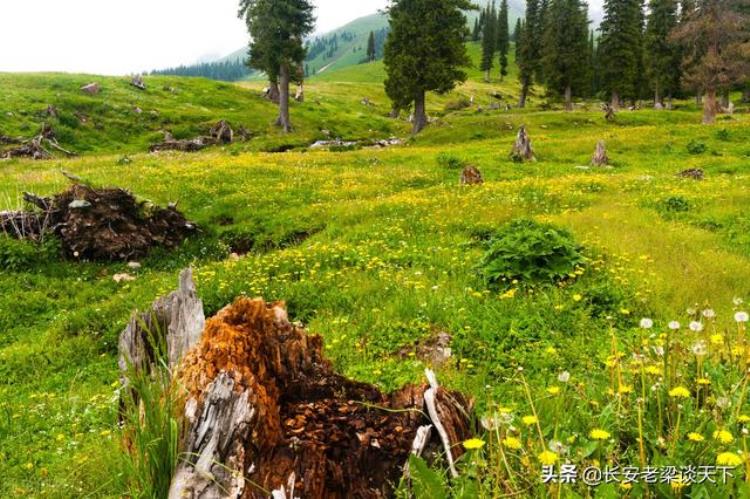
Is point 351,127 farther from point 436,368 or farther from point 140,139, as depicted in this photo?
point 436,368

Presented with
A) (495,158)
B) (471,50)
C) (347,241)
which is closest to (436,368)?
(347,241)

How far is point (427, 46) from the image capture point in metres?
45.0

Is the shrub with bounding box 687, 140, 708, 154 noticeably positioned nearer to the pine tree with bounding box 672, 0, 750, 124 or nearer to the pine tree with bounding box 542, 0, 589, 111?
the pine tree with bounding box 672, 0, 750, 124

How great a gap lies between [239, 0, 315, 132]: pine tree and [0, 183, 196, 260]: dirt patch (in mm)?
37057

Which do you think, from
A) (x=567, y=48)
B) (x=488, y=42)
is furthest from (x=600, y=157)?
(x=488, y=42)

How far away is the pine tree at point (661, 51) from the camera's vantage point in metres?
73.9

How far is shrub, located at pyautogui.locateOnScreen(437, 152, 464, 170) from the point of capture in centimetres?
2657

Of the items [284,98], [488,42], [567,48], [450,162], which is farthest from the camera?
[488,42]

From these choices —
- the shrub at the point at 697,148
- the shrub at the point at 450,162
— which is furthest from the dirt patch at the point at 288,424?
the shrub at the point at 697,148

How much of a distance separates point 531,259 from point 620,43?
69711mm

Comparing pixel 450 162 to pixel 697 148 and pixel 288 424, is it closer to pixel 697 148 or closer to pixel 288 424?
pixel 697 148

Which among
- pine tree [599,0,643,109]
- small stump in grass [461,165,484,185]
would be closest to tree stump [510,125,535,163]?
small stump in grass [461,165,484,185]

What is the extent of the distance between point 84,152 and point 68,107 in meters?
12.0

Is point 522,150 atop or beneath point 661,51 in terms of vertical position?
beneath
